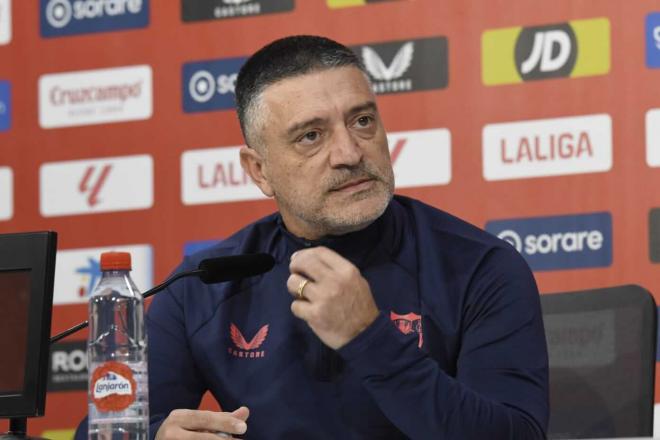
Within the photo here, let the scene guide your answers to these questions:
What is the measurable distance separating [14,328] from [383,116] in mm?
1632

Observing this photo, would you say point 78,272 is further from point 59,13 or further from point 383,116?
point 383,116

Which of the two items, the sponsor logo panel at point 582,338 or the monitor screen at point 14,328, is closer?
the monitor screen at point 14,328

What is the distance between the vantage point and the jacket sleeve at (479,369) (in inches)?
60.2

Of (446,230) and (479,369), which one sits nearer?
(479,369)

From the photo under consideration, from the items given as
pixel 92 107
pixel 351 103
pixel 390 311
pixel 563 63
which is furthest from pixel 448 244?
pixel 92 107

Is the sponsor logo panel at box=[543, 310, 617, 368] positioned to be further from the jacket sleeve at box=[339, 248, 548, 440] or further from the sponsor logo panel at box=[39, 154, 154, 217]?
the sponsor logo panel at box=[39, 154, 154, 217]

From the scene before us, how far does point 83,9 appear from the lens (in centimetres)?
346

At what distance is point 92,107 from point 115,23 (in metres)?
0.27

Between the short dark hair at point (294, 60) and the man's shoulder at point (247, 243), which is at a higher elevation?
the short dark hair at point (294, 60)

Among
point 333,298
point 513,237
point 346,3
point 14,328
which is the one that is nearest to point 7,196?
point 346,3

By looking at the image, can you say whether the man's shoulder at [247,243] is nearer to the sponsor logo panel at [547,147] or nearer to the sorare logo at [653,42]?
the sponsor logo panel at [547,147]

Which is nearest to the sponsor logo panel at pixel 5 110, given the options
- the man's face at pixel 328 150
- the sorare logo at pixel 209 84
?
the sorare logo at pixel 209 84

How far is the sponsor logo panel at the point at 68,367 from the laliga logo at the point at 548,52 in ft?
4.99

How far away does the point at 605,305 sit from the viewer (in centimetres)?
220
